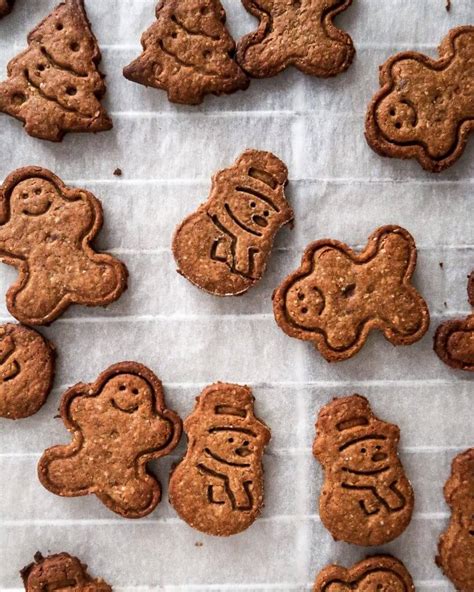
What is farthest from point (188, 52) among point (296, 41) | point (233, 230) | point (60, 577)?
point (60, 577)

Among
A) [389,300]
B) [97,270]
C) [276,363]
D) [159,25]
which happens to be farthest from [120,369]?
[159,25]

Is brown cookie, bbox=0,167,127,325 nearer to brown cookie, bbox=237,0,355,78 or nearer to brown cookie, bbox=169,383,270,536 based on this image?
brown cookie, bbox=169,383,270,536

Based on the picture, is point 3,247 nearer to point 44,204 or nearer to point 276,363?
point 44,204

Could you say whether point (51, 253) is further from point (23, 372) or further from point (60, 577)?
point (60, 577)

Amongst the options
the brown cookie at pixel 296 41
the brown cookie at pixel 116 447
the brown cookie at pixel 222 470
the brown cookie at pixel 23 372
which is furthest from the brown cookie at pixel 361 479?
the brown cookie at pixel 296 41

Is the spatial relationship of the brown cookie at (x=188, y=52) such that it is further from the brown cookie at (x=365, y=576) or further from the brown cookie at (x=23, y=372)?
the brown cookie at (x=365, y=576)

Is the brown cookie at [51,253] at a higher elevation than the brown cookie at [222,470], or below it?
higher
